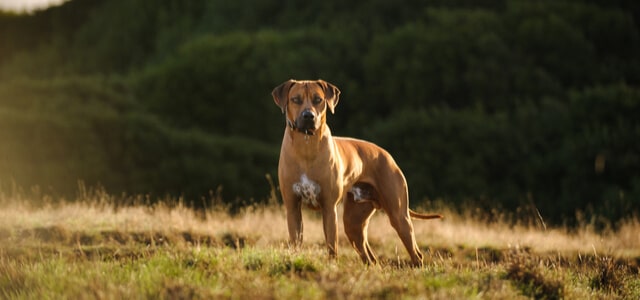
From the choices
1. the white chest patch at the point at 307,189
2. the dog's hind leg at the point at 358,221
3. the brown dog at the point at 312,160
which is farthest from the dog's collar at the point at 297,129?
the dog's hind leg at the point at 358,221

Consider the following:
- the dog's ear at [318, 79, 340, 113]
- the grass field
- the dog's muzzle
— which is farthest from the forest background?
the dog's muzzle

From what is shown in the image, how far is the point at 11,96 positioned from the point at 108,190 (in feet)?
41.4

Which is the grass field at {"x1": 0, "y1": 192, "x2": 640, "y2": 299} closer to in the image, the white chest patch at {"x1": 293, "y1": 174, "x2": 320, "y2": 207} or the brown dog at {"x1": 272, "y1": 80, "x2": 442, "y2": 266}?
the brown dog at {"x1": 272, "y1": 80, "x2": 442, "y2": 266}

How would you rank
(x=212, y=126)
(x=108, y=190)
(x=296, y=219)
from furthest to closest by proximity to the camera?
1. (x=212, y=126)
2. (x=108, y=190)
3. (x=296, y=219)

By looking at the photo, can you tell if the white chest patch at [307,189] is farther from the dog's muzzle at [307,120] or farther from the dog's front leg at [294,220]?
the dog's muzzle at [307,120]

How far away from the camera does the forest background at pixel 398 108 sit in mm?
30750

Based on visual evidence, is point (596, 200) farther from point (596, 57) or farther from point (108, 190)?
point (108, 190)

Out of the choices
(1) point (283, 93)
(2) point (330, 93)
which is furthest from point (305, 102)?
(2) point (330, 93)

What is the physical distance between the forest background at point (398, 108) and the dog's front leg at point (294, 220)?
19.9 m

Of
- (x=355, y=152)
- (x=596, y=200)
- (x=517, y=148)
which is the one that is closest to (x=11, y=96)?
(x=517, y=148)

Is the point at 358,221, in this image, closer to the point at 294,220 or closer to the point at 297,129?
the point at 294,220

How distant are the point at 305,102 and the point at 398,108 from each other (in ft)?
103

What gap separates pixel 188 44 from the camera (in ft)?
148

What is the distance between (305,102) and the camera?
6629 mm
